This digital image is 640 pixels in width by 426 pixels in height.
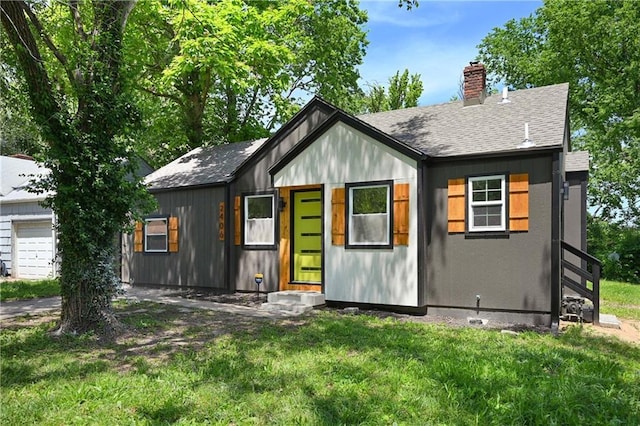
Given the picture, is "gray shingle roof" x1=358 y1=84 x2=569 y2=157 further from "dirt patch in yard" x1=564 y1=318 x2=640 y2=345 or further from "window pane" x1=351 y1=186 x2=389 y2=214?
"dirt patch in yard" x1=564 y1=318 x2=640 y2=345

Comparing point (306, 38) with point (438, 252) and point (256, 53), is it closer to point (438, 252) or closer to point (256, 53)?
point (256, 53)

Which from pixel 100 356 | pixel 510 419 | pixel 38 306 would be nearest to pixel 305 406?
pixel 510 419

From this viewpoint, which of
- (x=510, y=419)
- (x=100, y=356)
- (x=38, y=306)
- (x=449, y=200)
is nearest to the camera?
(x=510, y=419)

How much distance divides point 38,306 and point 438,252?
8779 mm

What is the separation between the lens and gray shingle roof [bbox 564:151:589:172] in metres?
10.6

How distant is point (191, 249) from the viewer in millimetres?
13086

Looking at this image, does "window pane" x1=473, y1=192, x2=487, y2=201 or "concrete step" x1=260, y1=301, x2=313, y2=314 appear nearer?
"window pane" x1=473, y1=192, x2=487, y2=201

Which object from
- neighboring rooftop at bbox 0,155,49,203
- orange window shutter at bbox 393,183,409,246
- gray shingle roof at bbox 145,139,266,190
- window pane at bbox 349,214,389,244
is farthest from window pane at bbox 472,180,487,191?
neighboring rooftop at bbox 0,155,49,203

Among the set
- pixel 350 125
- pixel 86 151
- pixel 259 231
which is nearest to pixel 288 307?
pixel 259 231

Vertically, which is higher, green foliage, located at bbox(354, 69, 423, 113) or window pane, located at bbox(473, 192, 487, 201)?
green foliage, located at bbox(354, 69, 423, 113)

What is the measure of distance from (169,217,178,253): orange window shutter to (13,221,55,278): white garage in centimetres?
625

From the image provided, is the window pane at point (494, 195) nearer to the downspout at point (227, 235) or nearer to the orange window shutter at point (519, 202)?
the orange window shutter at point (519, 202)

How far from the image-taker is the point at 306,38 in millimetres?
18734

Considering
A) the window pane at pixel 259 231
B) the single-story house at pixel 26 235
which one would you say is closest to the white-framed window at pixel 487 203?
the window pane at pixel 259 231
